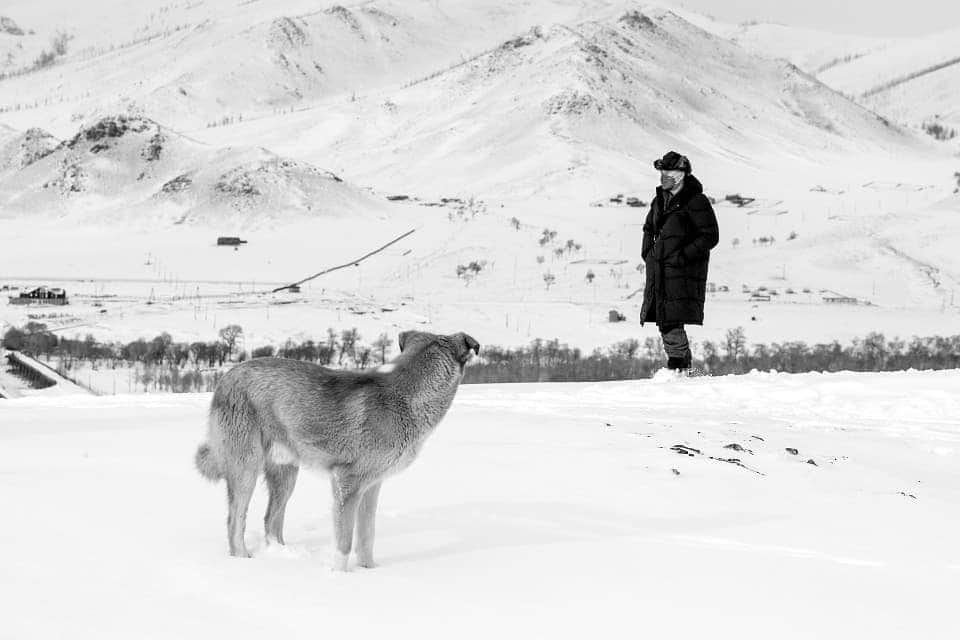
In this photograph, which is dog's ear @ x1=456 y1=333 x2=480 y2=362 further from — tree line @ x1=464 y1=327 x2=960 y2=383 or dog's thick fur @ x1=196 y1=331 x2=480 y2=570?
tree line @ x1=464 y1=327 x2=960 y2=383

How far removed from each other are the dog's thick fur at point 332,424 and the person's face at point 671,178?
23.6ft

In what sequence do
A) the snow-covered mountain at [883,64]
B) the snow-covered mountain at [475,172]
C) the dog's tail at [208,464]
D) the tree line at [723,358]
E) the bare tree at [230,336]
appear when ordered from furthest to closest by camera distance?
1. the snow-covered mountain at [883,64]
2. the snow-covered mountain at [475,172]
3. the bare tree at [230,336]
4. the tree line at [723,358]
5. the dog's tail at [208,464]

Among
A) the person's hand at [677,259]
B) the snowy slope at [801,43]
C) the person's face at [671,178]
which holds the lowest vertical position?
the person's hand at [677,259]

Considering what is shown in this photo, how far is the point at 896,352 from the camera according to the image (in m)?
21.4

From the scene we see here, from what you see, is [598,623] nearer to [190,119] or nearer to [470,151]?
[470,151]

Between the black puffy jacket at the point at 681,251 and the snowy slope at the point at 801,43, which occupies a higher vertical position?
the snowy slope at the point at 801,43

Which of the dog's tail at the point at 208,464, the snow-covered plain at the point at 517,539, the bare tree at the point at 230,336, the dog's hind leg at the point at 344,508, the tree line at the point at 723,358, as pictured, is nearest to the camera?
the snow-covered plain at the point at 517,539

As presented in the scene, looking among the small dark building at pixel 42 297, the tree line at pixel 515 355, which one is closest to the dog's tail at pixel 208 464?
the tree line at pixel 515 355

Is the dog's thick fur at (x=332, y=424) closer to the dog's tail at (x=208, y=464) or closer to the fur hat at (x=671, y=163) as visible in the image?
the dog's tail at (x=208, y=464)

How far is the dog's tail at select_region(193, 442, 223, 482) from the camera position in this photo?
480cm

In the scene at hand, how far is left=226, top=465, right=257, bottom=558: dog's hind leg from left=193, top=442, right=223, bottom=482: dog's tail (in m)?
0.12

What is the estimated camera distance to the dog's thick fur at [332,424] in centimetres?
461

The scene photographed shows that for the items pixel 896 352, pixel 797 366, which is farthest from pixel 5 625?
pixel 896 352

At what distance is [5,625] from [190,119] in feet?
260
